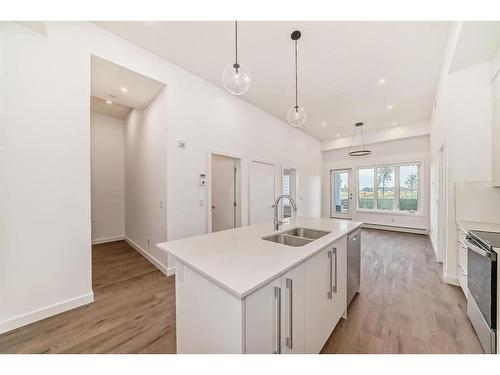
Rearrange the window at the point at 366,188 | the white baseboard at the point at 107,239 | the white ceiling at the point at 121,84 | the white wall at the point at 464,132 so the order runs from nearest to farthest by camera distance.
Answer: the white wall at the point at 464,132
the white ceiling at the point at 121,84
the white baseboard at the point at 107,239
the window at the point at 366,188

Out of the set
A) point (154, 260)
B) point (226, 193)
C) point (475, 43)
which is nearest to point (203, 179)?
point (226, 193)

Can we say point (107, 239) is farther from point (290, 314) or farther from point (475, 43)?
point (475, 43)

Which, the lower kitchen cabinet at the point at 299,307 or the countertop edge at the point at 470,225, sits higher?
the countertop edge at the point at 470,225

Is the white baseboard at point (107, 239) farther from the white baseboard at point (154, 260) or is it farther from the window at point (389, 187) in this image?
the window at point (389, 187)

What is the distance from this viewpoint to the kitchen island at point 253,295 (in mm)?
879

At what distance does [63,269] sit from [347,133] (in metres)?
7.29

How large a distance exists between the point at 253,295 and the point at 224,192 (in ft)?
11.2

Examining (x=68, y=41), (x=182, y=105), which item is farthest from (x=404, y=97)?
(x=68, y=41)

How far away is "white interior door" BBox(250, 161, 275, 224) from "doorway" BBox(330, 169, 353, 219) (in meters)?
3.65

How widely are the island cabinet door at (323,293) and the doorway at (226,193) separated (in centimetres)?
251

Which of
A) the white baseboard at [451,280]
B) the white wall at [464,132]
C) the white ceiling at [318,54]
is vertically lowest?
the white baseboard at [451,280]

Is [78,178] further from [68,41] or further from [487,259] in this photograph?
[487,259]

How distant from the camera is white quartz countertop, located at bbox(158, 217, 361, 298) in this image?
2.94 feet

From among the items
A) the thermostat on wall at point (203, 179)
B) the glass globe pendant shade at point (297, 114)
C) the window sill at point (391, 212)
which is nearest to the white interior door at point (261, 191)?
the thermostat on wall at point (203, 179)
